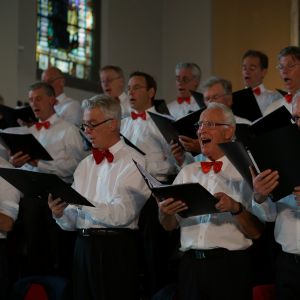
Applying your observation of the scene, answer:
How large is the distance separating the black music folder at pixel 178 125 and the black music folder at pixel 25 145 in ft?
2.70

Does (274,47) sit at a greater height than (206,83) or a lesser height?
greater

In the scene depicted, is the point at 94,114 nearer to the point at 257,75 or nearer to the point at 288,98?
the point at 288,98

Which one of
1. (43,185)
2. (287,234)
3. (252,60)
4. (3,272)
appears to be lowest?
(3,272)

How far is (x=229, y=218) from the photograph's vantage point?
3818mm

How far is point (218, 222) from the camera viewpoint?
3.81m

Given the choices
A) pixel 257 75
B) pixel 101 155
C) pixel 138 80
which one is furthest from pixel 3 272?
pixel 257 75

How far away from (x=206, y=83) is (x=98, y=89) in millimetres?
5085

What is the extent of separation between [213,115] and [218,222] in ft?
1.94

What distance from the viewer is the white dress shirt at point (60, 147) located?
5.49m

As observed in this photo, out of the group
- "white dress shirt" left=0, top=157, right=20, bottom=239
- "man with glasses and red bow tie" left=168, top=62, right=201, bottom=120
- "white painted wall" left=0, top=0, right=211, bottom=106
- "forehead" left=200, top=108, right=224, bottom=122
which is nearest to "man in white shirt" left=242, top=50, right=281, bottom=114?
"man with glasses and red bow tie" left=168, top=62, right=201, bottom=120

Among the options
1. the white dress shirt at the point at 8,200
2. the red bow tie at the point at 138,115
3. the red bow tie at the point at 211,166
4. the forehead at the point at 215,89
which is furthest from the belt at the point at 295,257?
the red bow tie at the point at 138,115

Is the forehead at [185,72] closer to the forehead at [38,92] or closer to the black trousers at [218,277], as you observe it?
the forehead at [38,92]

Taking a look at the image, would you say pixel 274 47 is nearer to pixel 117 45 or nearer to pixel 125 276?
pixel 117 45

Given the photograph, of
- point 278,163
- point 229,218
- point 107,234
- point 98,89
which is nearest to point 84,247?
point 107,234
